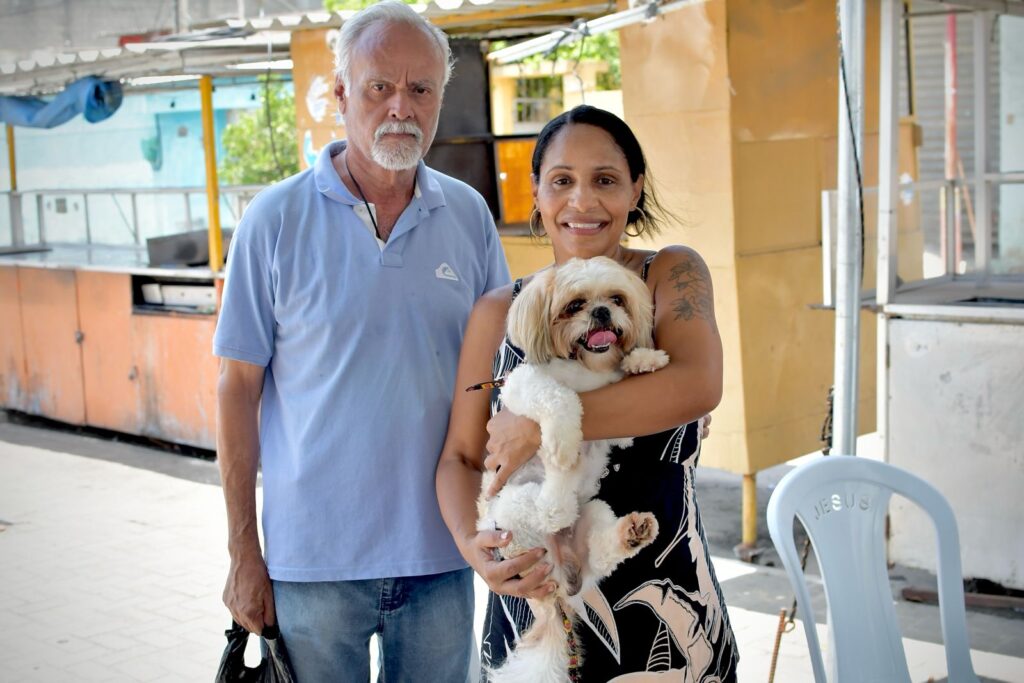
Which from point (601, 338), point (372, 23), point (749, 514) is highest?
point (372, 23)

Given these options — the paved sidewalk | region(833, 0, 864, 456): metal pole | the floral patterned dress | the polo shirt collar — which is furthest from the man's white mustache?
the paved sidewalk

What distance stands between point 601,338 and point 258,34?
699 centimetres

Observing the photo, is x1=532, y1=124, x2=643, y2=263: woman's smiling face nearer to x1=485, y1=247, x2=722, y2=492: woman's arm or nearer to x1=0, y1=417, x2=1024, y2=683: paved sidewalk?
x1=485, y1=247, x2=722, y2=492: woman's arm

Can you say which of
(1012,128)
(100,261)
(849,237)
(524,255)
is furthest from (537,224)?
(1012,128)

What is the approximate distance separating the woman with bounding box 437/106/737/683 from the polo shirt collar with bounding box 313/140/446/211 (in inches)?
18.3

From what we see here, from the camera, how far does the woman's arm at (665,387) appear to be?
218 centimetres

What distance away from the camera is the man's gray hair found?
8.86 ft

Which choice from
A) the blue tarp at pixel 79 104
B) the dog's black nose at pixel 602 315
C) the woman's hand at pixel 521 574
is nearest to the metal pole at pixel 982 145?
the dog's black nose at pixel 602 315

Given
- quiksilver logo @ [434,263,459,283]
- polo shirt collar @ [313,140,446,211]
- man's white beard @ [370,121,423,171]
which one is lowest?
quiksilver logo @ [434,263,459,283]

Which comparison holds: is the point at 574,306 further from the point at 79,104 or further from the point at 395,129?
the point at 79,104

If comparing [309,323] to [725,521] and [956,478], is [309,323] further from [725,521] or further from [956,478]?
[725,521]

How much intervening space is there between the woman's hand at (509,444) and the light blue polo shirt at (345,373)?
42 cm

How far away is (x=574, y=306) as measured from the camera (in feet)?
7.41

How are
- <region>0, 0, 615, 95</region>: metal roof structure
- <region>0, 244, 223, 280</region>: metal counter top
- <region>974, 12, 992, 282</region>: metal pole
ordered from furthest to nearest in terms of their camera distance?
<region>0, 244, 223, 280</region>: metal counter top → <region>0, 0, 615, 95</region>: metal roof structure → <region>974, 12, 992, 282</region>: metal pole
